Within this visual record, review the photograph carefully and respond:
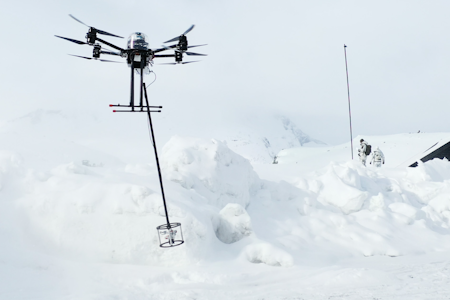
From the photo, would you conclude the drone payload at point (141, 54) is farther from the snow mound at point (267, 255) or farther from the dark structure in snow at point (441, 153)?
the dark structure in snow at point (441, 153)

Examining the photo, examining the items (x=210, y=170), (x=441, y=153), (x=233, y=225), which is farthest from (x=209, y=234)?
(x=441, y=153)

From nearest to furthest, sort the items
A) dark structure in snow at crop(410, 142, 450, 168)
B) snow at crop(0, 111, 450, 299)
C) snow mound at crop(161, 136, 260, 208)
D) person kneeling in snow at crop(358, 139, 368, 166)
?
snow at crop(0, 111, 450, 299)
snow mound at crop(161, 136, 260, 208)
person kneeling in snow at crop(358, 139, 368, 166)
dark structure in snow at crop(410, 142, 450, 168)

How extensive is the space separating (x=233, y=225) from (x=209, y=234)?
803 mm

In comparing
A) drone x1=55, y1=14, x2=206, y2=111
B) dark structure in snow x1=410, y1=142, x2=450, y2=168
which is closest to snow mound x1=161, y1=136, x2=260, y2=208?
drone x1=55, y1=14, x2=206, y2=111

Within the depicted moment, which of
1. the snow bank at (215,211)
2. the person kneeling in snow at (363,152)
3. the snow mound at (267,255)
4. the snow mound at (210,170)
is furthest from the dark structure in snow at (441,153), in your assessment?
the snow mound at (267,255)

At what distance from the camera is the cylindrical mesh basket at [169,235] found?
710 centimetres

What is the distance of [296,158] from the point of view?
28172 millimetres

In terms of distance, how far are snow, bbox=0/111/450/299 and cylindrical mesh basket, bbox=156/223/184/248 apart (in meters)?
0.18

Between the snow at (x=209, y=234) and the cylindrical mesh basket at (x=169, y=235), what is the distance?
0.18 m

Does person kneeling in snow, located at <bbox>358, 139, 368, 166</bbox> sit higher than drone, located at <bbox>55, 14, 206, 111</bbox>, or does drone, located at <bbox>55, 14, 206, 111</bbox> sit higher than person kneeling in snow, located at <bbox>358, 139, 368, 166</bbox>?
drone, located at <bbox>55, 14, 206, 111</bbox>

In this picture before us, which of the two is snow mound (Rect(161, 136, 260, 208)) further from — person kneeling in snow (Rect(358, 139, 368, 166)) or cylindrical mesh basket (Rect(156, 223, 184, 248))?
person kneeling in snow (Rect(358, 139, 368, 166))

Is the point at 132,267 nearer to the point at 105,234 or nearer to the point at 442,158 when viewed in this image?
the point at 105,234

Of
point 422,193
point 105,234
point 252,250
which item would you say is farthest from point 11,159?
point 422,193

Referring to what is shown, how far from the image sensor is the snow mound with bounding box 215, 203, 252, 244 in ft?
29.0
